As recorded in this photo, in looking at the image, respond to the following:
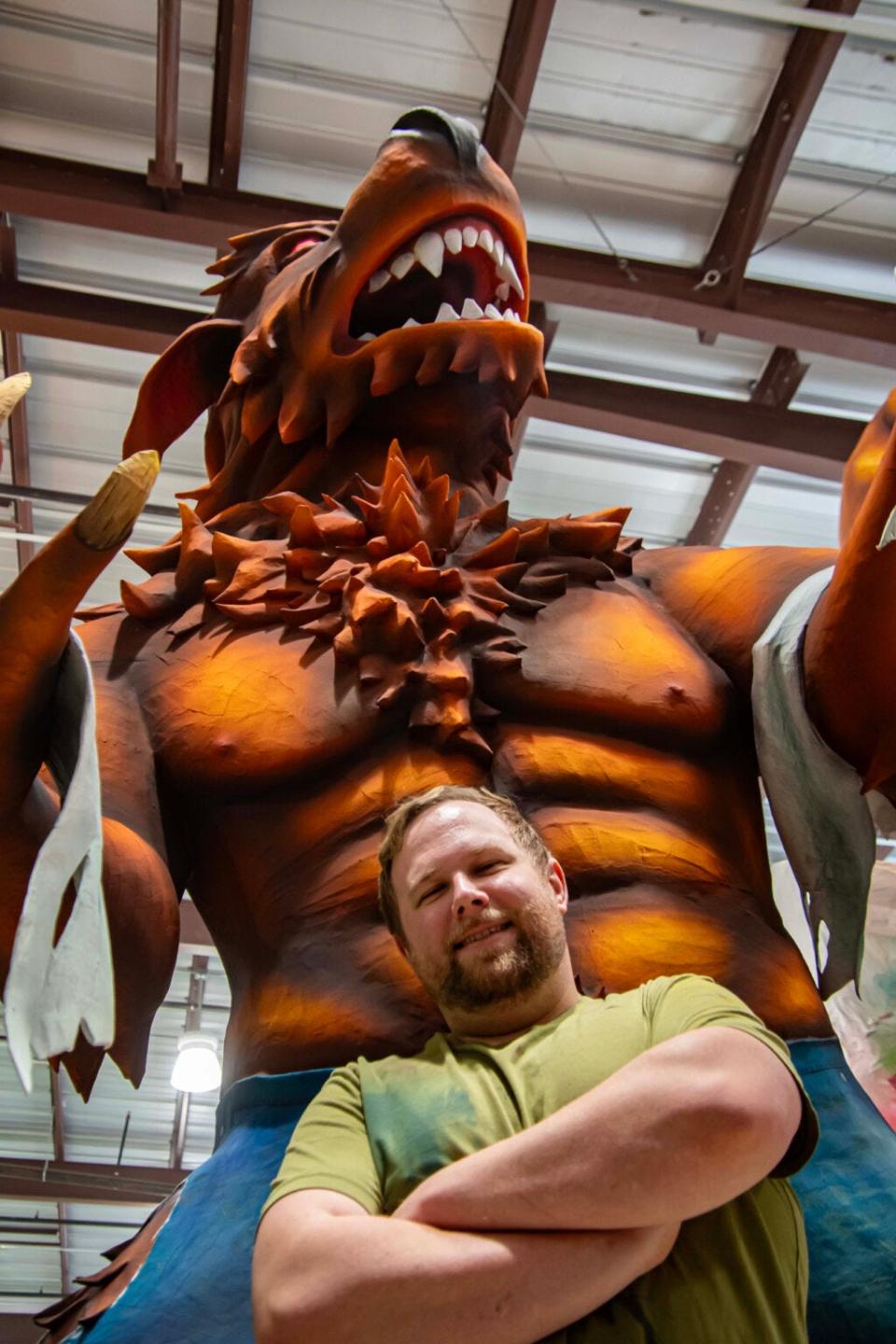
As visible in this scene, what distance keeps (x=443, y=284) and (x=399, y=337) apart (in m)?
0.17

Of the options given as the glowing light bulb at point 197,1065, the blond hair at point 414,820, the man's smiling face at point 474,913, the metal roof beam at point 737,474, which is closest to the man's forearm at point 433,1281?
the man's smiling face at point 474,913

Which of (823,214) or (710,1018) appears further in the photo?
(823,214)

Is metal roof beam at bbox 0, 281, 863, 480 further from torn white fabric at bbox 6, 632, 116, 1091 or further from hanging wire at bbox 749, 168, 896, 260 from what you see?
torn white fabric at bbox 6, 632, 116, 1091

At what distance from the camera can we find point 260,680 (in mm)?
1476

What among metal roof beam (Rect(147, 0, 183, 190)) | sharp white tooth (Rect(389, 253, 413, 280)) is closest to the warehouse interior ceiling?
metal roof beam (Rect(147, 0, 183, 190))

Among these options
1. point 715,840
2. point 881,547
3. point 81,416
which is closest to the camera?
point 881,547

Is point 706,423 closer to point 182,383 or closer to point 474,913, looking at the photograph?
point 182,383

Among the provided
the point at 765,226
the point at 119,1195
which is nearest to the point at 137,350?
the point at 765,226

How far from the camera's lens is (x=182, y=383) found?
204 cm

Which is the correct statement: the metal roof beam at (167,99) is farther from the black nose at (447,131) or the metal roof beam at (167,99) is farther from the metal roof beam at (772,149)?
the black nose at (447,131)

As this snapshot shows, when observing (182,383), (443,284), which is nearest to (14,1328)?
(182,383)

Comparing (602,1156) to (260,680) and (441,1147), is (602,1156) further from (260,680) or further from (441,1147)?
(260,680)

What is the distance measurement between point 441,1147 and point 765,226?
13.7 feet

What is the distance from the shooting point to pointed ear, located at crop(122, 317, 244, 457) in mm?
2008
